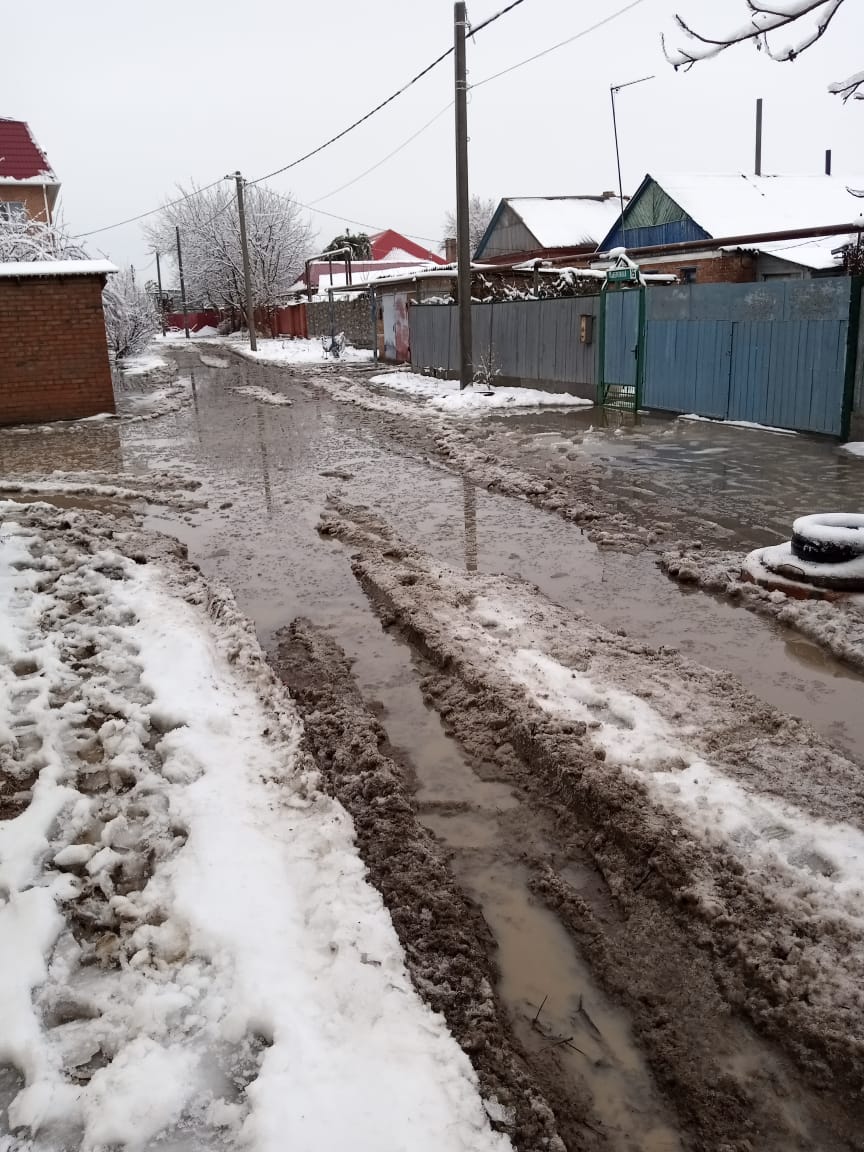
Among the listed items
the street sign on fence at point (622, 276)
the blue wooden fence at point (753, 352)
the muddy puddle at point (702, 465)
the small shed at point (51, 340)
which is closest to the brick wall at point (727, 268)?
the street sign on fence at point (622, 276)

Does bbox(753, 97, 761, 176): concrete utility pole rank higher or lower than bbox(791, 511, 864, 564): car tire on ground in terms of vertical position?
higher

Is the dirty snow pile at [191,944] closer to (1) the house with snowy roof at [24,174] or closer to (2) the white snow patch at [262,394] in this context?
(2) the white snow patch at [262,394]

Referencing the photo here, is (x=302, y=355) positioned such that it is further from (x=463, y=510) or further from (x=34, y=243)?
(x=463, y=510)

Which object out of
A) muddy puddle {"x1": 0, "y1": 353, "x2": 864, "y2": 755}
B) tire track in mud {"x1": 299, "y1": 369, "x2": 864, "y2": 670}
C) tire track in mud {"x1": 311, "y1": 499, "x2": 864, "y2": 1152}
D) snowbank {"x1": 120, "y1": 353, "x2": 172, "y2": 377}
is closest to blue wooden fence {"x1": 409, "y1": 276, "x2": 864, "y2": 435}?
muddy puddle {"x1": 0, "y1": 353, "x2": 864, "y2": 755}

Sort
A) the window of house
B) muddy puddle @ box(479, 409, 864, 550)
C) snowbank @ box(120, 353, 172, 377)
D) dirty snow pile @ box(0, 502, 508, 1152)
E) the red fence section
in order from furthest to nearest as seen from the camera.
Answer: the red fence section
snowbank @ box(120, 353, 172, 377)
the window of house
muddy puddle @ box(479, 409, 864, 550)
dirty snow pile @ box(0, 502, 508, 1152)

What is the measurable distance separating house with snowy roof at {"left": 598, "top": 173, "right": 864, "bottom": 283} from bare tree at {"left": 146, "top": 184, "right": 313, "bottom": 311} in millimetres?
31782

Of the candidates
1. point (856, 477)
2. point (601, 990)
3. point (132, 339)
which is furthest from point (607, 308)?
point (132, 339)

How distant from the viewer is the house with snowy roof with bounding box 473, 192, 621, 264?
1673 inches

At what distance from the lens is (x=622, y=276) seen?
1487cm

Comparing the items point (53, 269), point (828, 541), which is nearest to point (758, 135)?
point (53, 269)

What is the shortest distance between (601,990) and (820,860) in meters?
0.98

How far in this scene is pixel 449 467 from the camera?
1061cm

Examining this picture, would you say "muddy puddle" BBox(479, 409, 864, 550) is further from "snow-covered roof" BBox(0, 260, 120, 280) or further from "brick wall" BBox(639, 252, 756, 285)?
"brick wall" BBox(639, 252, 756, 285)

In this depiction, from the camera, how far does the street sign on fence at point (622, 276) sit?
580 inches
